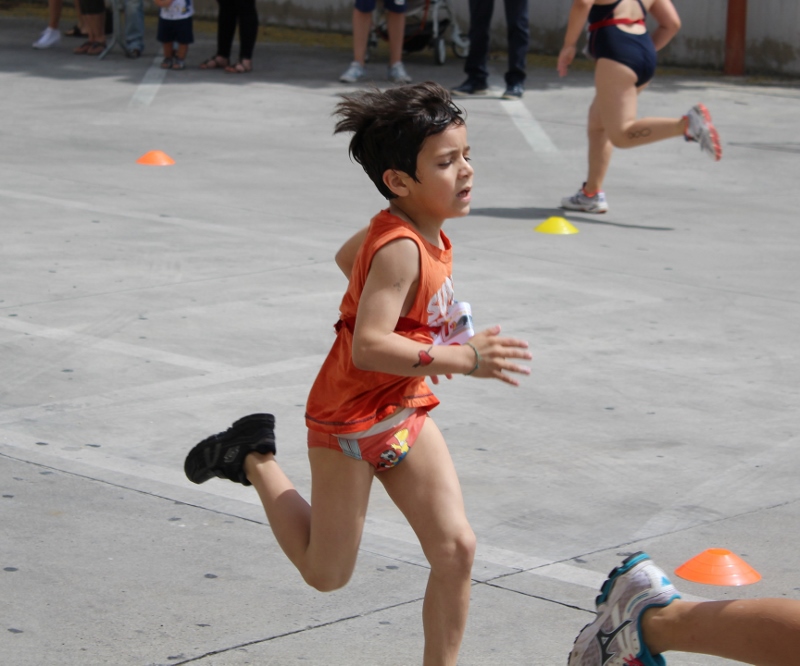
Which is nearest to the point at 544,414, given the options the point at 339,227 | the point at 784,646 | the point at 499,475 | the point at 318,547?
the point at 499,475

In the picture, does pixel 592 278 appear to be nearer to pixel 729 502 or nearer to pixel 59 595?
pixel 729 502

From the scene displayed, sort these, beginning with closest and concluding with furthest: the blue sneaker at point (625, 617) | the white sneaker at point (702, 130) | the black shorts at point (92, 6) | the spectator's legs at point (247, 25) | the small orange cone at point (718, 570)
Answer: the blue sneaker at point (625, 617) → the small orange cone at point (718, 570) → the white sneaker at point (702, 130) → the spectator's legs at point (247, 25) → the black shorts at point (92, 6)

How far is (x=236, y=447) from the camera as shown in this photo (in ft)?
11.6

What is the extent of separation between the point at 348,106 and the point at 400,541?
1490 millimetres

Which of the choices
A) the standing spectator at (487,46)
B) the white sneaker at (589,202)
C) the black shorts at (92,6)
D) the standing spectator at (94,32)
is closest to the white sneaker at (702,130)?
the white sneaker at (589,202)

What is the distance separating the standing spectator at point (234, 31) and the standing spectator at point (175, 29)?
1.08 feet

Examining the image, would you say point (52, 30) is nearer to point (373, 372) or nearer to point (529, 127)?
point (529, 127)

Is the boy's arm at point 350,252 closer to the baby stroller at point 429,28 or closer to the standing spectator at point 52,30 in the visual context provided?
the baby stroller at point 429,28

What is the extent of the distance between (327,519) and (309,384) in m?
2.44

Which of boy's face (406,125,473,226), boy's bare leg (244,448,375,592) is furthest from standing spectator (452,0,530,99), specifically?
boy's bare leg (244,448,375,592)

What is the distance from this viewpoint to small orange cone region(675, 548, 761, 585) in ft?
12.7

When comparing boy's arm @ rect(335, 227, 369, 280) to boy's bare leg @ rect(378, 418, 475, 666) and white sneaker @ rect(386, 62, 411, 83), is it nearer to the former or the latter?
boy's bare leg @ rect(378, 418, 475, 666)

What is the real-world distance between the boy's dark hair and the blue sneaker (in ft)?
3.42

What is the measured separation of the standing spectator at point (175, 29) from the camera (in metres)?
14.9
